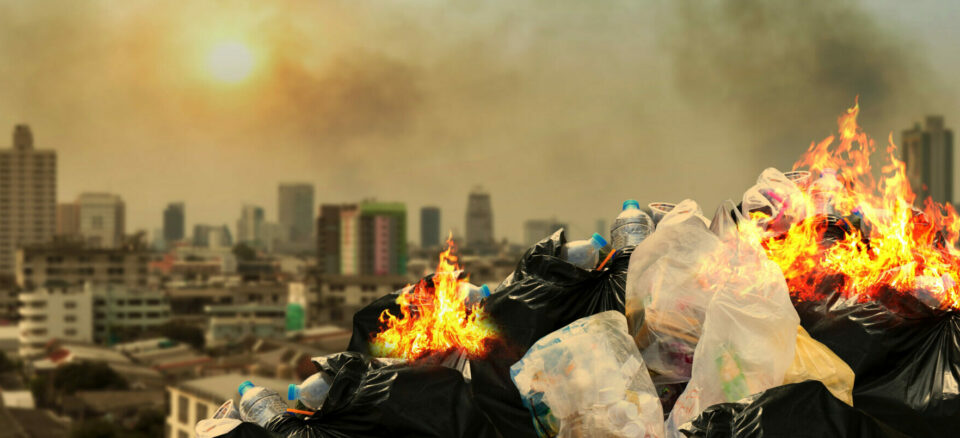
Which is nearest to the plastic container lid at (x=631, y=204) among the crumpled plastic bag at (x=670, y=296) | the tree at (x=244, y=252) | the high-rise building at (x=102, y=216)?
the crumpled plastic bag at (x=670, y=296)

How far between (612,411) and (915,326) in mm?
813

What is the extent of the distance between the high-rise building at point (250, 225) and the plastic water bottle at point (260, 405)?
2302 inches

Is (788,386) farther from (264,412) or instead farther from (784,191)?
(264,412)

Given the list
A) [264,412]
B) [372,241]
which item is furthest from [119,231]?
[264,412]

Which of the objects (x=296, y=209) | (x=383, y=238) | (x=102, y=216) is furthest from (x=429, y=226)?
(x=102, y=216)

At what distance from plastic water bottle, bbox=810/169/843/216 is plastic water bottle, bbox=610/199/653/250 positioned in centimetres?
49

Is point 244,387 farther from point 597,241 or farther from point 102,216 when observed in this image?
point 102,216

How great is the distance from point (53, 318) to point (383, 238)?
68.1 ft

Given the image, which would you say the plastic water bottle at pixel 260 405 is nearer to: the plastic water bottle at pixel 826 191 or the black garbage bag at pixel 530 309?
the black garbage bag at pixel 530 309

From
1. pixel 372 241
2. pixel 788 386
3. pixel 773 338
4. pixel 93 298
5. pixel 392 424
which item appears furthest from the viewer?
pixel 372 241

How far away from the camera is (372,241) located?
2121 inches

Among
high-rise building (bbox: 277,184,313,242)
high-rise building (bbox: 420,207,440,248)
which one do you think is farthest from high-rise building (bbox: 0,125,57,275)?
high-rise building (bbox: 420,207,440,248)

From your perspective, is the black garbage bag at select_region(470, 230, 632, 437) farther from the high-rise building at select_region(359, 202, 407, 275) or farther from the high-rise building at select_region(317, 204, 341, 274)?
the high-rise building at select_region(317, 204, 341, 274)

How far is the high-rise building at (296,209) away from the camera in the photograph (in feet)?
210
